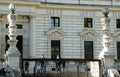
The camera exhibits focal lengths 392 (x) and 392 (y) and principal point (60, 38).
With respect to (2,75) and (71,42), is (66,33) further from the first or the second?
(2,75)

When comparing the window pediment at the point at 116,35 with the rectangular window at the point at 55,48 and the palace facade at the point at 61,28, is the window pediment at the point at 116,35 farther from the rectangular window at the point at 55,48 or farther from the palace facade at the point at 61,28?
the rectangular window at the point at 55,48

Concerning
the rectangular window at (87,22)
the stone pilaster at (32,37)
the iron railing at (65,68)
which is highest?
the rectangular window at (87,22)

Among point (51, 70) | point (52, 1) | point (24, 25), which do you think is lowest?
point (51, 70)

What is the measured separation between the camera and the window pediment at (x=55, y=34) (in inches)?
1984

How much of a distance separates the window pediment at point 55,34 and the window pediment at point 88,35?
2.77 m

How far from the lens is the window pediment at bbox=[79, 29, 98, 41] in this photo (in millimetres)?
51719

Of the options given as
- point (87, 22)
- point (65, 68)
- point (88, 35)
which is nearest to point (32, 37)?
point (88, 35)

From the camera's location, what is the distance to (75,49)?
51250 millimetres

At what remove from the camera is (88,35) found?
170 ft

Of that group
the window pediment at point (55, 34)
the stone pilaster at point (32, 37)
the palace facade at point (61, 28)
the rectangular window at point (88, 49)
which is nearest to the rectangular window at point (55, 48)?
the palace facade at point (61, 28)

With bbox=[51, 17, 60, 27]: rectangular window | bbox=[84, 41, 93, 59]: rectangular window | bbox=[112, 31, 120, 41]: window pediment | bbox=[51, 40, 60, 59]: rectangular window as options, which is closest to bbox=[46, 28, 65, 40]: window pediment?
bbox=[51, 40, 60, 59]: rectangular window

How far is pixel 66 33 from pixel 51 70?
20.7 metres

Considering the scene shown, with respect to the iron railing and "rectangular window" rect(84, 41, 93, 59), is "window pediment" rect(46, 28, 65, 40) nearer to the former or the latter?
"rectangular window" rect(84, 41, 93, 59)

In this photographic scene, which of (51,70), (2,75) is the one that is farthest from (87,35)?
(2,75)
